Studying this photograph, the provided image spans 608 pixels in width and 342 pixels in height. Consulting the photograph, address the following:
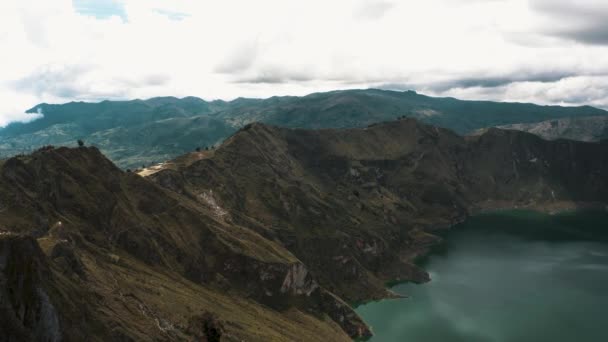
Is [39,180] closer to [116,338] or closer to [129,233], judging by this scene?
[129,233]

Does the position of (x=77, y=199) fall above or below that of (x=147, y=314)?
above

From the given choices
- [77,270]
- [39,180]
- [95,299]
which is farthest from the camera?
[39,180]

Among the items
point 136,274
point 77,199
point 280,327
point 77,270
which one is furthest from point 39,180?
point 280,327

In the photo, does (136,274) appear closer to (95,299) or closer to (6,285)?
(95,299)

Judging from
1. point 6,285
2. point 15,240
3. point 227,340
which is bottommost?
point 227,340

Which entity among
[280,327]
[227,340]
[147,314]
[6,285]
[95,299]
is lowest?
[280,327]

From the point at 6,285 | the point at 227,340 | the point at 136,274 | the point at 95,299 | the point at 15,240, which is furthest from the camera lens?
the point at 136,274

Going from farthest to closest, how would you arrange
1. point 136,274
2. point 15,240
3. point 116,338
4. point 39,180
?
point 39,180, point 136,274, point 116,338, point 15,240

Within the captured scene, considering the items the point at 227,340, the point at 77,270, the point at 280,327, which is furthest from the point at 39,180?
the point at 280,327

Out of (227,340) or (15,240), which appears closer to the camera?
(15,240)
